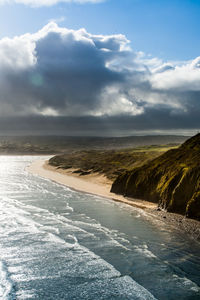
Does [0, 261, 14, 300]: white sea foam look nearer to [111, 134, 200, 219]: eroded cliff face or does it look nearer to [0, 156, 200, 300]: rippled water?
[0, 156, 200, 300]: rippled water

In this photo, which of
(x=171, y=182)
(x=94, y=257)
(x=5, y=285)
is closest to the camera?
(x=5, y=285)

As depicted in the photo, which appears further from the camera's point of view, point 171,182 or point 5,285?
point 171,182

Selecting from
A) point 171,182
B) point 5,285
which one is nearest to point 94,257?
point 5,285

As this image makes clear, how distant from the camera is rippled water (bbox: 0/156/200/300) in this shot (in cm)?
1089

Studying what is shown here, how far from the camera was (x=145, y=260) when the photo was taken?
14.0m

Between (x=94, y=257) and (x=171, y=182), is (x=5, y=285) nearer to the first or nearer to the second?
(x=94, y=257)

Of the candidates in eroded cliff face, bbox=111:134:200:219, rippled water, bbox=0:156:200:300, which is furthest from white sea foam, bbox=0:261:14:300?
eroded cliff face, bbox=111:134:200:219

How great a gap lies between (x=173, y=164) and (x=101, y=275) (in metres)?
19.2

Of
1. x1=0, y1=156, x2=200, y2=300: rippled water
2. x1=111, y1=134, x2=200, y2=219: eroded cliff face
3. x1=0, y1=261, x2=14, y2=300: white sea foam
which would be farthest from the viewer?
x1=111, y1=134, x2=200, y2=219: eroded cliff face

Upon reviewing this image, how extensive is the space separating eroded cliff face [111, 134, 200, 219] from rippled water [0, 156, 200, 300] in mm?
2726

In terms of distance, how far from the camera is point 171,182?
24.1 meters

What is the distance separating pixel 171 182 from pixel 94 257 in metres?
12.3

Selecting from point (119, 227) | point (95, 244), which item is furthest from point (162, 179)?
point (95, 244)

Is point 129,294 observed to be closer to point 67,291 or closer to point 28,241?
point 67,291
